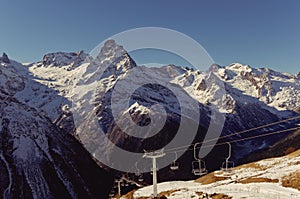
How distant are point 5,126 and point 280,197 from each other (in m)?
176

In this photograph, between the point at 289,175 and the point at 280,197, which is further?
the point at 289,175

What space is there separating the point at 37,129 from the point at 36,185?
4716cm

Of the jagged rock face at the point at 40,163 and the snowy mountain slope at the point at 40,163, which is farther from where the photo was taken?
the jagged rock face at the point at 40,163

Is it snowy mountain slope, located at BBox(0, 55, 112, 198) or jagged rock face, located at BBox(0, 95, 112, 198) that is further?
jagged rock face, located at BBox(0, 95, 112, 198)

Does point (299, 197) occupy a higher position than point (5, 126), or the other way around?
point (5, 126)

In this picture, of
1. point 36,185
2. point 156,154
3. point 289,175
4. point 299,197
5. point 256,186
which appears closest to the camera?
point 299,197

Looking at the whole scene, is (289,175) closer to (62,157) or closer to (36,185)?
(36,185)

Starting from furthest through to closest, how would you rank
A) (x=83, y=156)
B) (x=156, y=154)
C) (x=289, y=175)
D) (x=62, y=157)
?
(x=83, y=156), (x=62, y=157), (x=156, y=154), (x=289, y=175)

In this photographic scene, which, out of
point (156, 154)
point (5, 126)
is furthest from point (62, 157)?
point (156, 154)

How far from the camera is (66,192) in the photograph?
151625 millimetres

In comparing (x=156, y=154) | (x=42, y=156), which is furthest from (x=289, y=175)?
(x=42, y=156)

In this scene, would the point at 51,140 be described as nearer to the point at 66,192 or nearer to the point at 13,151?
the point at 13,151

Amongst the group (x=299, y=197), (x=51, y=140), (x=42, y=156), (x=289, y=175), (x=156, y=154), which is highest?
(x=51, y=140)

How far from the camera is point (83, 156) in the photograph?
196 metres
